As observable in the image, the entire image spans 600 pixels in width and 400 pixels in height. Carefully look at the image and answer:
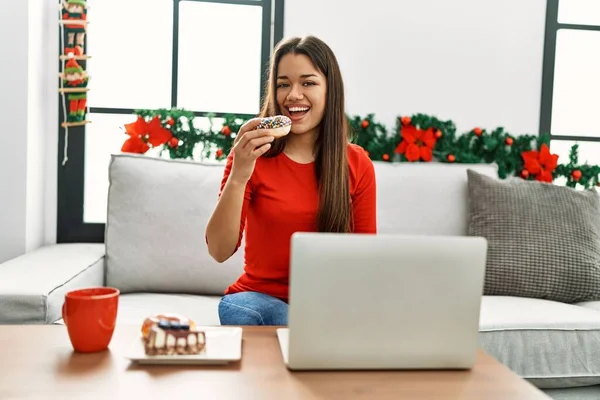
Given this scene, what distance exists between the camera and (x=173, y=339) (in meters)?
0.94

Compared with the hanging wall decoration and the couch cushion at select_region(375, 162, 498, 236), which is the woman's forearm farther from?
the hanging wall decoration

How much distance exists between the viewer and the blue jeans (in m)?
1.37

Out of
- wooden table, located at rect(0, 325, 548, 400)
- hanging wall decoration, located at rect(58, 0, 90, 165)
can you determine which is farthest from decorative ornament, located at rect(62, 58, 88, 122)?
wooden table, located at rect(0, 325, 548, 400)

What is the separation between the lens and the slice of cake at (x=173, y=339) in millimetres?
935

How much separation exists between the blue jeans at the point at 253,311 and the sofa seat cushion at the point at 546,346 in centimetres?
66

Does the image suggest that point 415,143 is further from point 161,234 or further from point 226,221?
point 226,221

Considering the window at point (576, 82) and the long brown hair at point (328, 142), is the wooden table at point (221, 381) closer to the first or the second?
the long brown hair at point (328, 142)

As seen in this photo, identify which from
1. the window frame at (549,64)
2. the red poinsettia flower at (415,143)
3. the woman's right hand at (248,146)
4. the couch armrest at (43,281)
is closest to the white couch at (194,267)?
the couch armrest at (43,281)

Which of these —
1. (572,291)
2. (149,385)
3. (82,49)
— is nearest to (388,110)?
(572,291)

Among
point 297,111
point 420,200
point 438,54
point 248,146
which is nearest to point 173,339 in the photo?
point 248,146

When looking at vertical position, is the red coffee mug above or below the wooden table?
above

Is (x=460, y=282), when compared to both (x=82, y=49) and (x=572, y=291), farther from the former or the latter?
(x=82, y=49)

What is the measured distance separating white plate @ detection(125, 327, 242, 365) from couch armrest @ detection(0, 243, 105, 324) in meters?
0.68

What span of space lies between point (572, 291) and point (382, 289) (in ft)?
5.07
